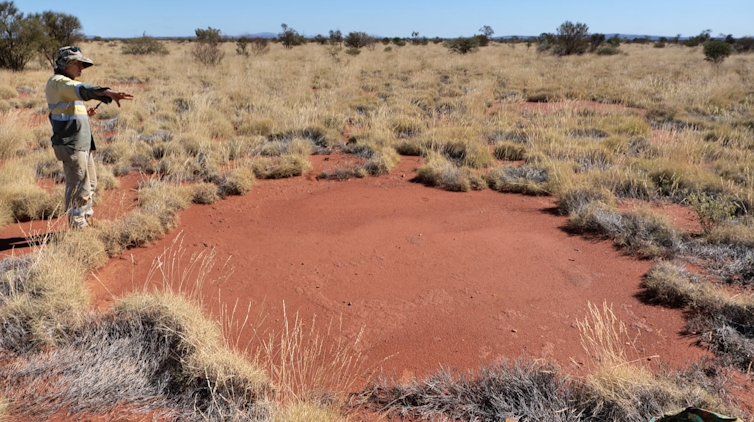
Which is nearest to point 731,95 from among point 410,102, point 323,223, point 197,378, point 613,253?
point 410,102

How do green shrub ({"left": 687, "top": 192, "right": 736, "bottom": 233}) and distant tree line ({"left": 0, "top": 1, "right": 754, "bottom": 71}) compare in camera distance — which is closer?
green shrub ({"left": 687, "top": 192, "right": 736, "bottom": 233})

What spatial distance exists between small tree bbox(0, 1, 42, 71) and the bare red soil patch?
17526 mm

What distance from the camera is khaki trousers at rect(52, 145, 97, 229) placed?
4.56 m

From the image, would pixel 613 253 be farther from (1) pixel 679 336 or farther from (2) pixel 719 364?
(2) pixel 719 364

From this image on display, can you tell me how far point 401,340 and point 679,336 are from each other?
217 cm

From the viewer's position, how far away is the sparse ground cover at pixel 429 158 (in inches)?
139

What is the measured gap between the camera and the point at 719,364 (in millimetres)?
3074

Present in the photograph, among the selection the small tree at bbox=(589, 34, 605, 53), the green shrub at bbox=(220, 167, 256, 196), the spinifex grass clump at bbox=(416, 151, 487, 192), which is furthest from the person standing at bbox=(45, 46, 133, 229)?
the small tree at bbox=(589, 34, 605, 53)

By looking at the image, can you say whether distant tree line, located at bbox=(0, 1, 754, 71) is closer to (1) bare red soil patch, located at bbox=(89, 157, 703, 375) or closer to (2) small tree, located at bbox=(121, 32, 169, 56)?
(2) small tree, located at bbox=(121, 32, 169, 56)

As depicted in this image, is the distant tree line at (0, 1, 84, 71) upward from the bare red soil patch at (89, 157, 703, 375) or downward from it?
upward

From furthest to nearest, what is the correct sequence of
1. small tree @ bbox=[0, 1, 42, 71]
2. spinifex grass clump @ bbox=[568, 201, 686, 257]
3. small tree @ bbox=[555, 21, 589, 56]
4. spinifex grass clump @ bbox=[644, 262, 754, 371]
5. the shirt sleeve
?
small tree @ bbox=[555, 21, 589, 56], small tree @ bbox=[0, 1, 42, 71], spinifex grass clump @ bbox=[568, 201, 686, 257], the shirt sleeve, spinifex grass clump @ bbox=[644, 262, 754, 371]

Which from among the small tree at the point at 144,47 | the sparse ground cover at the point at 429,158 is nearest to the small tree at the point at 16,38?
the sparse ground cover at the point at 429,158

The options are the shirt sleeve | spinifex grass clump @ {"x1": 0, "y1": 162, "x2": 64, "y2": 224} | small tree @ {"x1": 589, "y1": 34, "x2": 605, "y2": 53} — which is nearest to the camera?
the shirt sleeve

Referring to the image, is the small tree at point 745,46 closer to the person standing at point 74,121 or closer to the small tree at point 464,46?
the small tree at point 464,46
